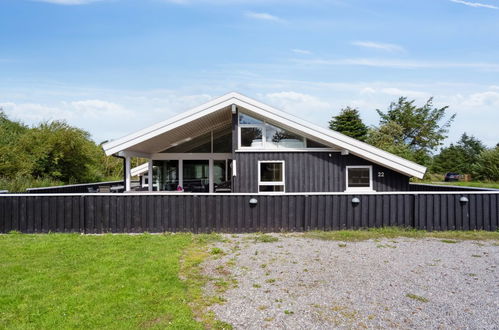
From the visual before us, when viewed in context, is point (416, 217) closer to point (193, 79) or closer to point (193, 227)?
point (193, 227)

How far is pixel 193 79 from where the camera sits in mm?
21078

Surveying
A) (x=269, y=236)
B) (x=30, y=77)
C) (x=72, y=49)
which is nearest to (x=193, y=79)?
(x=72, y=49)

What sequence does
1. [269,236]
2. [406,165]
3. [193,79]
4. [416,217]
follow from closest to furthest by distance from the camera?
[269,236]
[416,217]
[406,165]
[193,79]

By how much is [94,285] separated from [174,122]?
23.6 ft

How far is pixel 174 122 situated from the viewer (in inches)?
452

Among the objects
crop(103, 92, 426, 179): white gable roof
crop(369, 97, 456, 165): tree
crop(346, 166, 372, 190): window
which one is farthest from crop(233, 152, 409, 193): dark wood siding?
crop(369, 97, 456, 165): tree

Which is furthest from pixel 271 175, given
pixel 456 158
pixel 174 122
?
pixel 456 158

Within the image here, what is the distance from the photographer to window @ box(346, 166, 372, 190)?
12.4 metres

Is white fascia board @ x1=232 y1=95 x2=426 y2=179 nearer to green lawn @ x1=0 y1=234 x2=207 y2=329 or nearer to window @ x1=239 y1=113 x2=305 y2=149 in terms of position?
window @ x1=239 y1=113 x2=305 y2=149

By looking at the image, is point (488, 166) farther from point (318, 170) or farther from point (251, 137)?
point (251, 137)

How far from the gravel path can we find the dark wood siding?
168 inches

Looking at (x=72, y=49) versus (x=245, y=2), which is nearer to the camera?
(x=245, y=2)

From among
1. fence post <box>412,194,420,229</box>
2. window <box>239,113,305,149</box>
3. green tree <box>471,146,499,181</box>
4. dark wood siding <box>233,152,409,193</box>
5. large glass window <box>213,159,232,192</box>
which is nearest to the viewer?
fence post <box>412,194,420,229</box>

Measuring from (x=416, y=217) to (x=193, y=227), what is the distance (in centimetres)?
591
